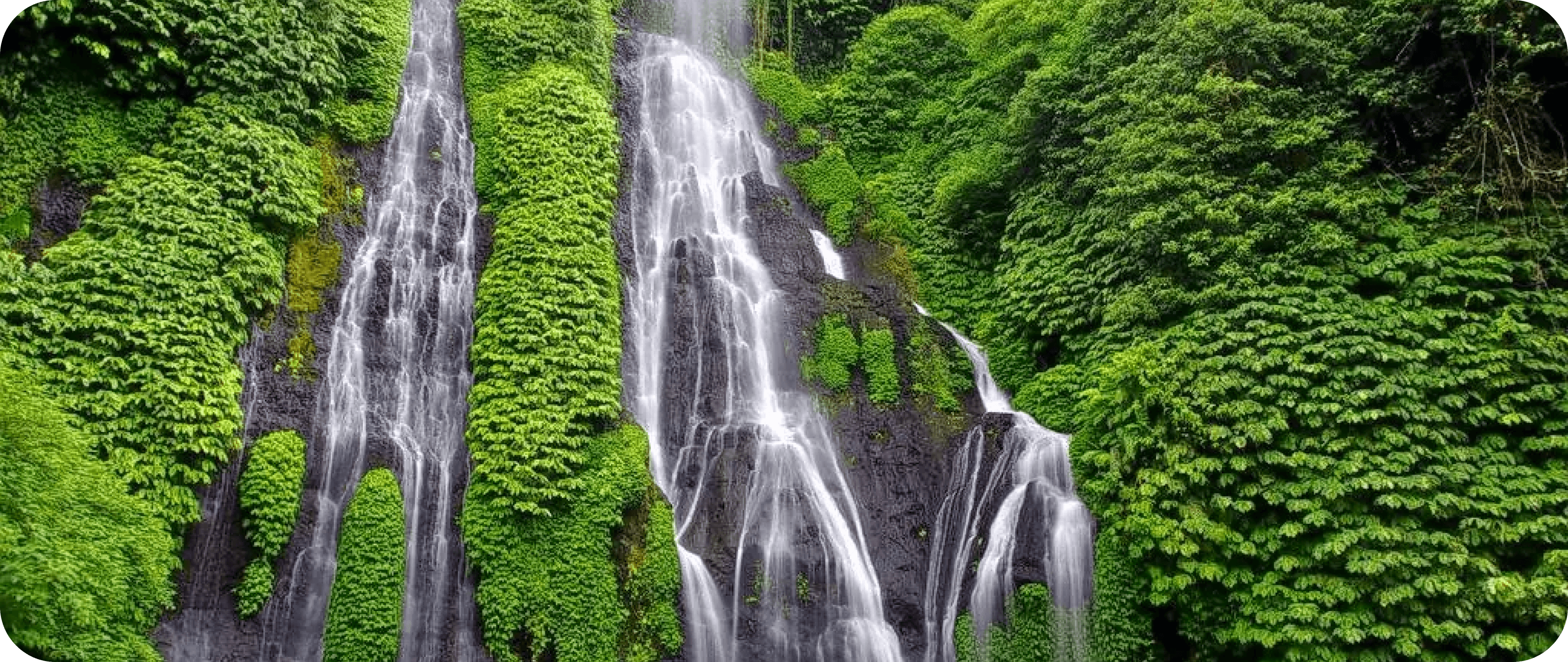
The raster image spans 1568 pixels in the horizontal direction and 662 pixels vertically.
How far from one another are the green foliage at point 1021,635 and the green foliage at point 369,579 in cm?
732

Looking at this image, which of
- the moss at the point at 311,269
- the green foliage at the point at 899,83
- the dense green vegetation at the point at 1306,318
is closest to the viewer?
the dense green vegetation at the point at 1306,318

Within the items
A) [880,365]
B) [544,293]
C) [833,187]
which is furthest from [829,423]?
[833,187]

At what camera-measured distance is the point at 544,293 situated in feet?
44.1

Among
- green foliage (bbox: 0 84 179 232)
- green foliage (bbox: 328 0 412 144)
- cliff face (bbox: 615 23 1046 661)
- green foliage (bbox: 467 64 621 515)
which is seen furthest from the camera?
green foliage (bbox: 328 0 412 144)

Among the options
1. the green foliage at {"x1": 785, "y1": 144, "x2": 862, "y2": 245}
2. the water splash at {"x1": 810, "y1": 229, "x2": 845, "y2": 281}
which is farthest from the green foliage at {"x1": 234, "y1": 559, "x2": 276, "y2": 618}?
the green foliage at {"x1": 785, "y1": 144, "x2": 862, "y2": 245}

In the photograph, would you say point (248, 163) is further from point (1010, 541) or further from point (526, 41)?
point (1010, 541)

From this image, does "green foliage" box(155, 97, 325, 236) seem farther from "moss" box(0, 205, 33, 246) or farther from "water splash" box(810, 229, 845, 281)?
"water splash" box(810, 229, 845, 281)

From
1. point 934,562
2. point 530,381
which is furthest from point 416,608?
point 934,562

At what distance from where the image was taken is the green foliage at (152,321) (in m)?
10.3

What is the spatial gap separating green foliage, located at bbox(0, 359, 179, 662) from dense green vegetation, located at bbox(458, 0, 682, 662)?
3.54 meters

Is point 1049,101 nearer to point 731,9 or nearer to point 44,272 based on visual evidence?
point 731,9

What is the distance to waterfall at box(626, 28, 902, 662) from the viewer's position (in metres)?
11.6

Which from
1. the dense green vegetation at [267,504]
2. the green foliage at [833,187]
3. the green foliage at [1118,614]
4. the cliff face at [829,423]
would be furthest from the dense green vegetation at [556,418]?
the green foliage at [1118,614]

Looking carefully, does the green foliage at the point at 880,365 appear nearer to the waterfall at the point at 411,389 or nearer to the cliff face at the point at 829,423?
the cliff face at the point at 829,423
